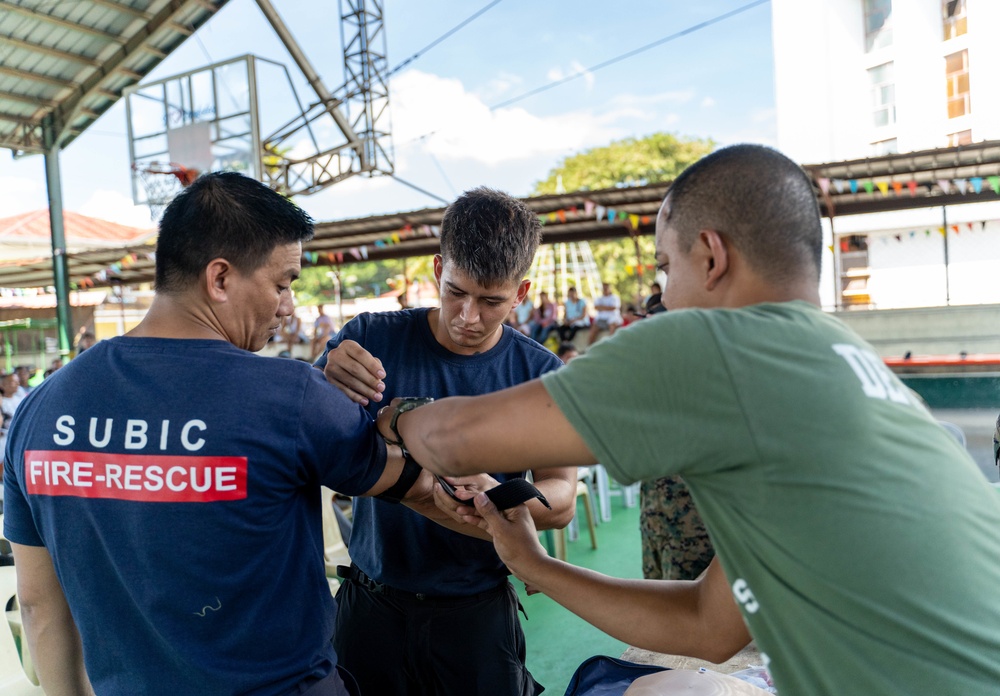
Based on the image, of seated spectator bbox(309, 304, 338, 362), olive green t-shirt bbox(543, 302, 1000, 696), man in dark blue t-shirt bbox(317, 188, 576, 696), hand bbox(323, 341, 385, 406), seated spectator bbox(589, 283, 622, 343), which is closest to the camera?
olive green t-shirt bbox(543, 302, 1000, 696)

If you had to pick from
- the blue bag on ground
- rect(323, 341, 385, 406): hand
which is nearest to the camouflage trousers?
the blue bag on ground

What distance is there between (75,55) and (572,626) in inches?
445

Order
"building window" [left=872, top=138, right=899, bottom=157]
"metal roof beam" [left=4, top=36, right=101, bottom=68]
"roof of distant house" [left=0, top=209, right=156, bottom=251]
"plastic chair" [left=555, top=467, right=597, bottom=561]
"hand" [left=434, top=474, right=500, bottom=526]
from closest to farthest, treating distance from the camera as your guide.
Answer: "hand" [left=434, top=474, right=500, bottom=526] < "plastic chair" [left=555, top=467, right=597, bottom=561] < "metal roof beam" [left=4, top=36, right=101, bottom=68] < "roof of distant house" [left=0, top=209, right=156, bottom=251] < "building window" [left=872, top=138, right=899, bottom=157]

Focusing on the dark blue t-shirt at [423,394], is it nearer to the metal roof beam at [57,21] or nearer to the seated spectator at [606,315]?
the metal roof beam at [57,21]

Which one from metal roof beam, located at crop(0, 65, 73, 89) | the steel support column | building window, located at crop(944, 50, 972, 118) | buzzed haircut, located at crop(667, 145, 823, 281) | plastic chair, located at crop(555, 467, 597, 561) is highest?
building window, located at crop(944, 50, 972, 118)

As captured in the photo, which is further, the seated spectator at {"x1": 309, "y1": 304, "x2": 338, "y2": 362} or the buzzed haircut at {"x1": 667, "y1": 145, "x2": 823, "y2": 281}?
the seated spectator at {"x1": 309, "y1": 304, "x2": 338, "y2": 362}

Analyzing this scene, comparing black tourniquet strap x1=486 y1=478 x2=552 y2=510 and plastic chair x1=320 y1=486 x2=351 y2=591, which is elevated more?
black tourniquet strap x1=486 y1=478 x2=552 y2=510

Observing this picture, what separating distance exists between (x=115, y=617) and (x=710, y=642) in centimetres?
115

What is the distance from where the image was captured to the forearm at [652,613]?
155 centimetres

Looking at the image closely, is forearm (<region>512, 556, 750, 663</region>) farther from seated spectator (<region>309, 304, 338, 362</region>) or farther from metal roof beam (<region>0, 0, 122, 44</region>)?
seated spectator (<region>309, 304, 338, 362</region>)

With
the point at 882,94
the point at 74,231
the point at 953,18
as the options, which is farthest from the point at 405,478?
the point at 882,94

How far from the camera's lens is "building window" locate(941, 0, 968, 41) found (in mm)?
19719

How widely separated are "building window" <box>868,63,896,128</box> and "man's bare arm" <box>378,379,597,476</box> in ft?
79.6

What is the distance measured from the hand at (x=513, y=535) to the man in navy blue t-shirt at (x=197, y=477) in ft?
0.86
